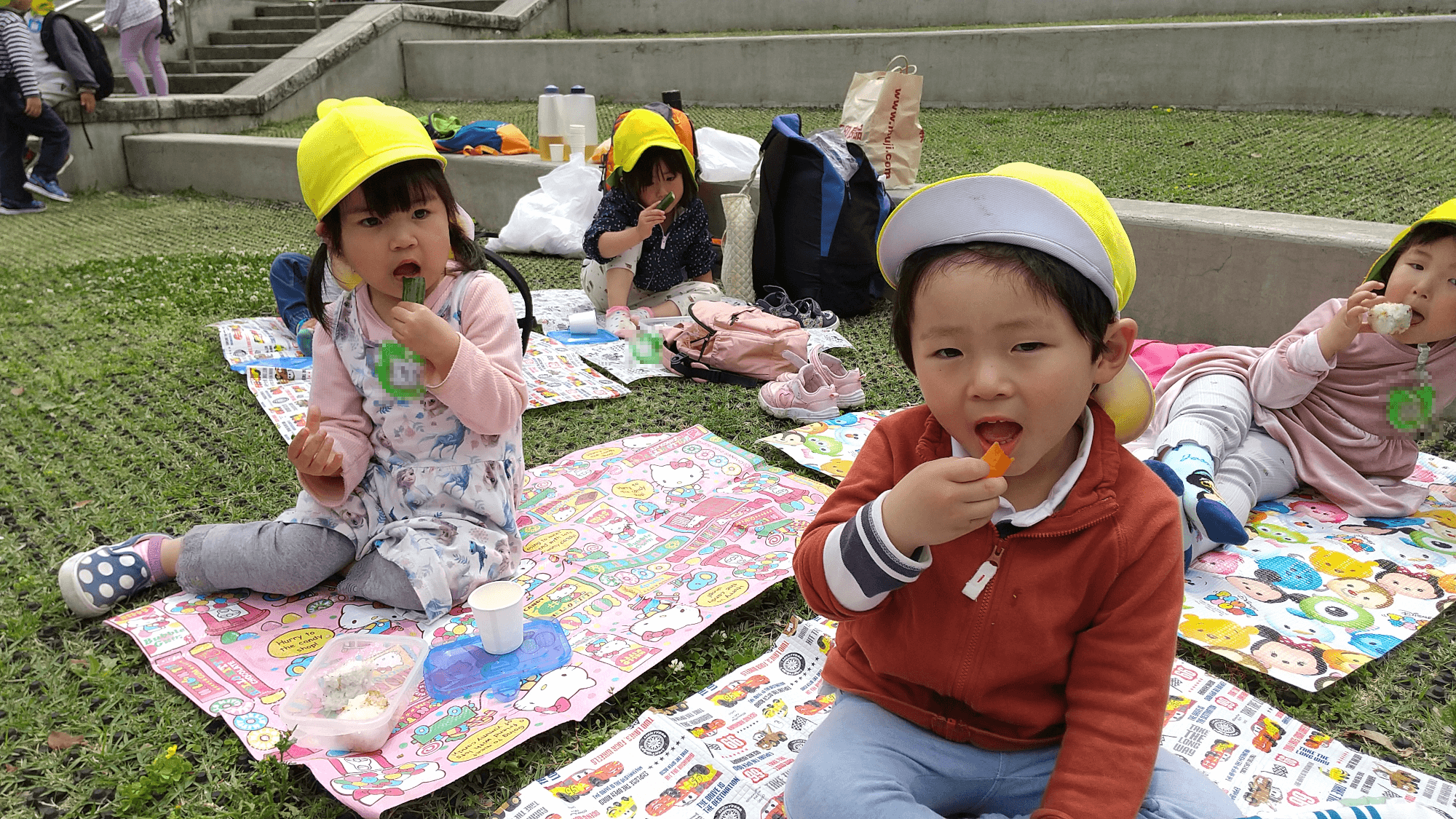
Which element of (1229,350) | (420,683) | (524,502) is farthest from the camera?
(1229,350)

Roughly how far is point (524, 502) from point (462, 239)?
33.1 inches

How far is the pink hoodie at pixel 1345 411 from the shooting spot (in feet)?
8.69

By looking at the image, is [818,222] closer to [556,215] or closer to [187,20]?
[556,215]

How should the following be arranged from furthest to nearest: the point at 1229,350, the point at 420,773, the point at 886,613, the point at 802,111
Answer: the point at 802,111, the point at 1229,350, the point at 420,773, the point at 886,613

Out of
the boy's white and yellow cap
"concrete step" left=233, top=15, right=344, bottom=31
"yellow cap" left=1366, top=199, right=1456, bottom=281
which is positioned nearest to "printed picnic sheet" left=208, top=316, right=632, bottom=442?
the boy's white and yellow cap

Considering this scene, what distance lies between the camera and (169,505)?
8.75 feet

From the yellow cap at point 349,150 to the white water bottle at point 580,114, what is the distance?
4465mm

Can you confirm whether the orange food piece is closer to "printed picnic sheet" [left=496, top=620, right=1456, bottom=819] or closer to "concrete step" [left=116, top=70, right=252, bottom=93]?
"printed picnic sheet" [left=496, top=620, right=1456, bottom=819]

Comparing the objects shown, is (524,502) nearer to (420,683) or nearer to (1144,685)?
(420,683)

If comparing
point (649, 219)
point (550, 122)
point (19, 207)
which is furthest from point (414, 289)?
point (19, 207)

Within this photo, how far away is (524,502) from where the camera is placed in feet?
9.03

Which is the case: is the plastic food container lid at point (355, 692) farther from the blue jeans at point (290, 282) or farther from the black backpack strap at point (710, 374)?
the blue jeans at point (290, 282)

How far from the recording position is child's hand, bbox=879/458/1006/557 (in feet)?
3.76

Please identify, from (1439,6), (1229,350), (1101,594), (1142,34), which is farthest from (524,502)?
(1439,6)
